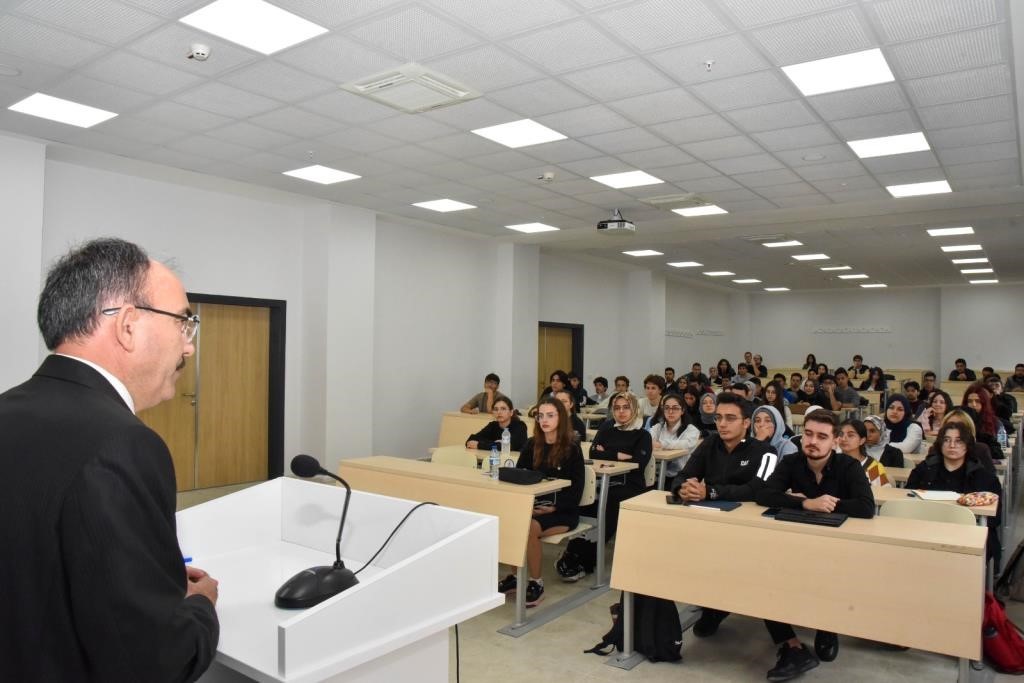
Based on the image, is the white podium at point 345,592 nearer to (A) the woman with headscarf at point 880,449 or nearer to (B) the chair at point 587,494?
(B) the chair at point 587,494

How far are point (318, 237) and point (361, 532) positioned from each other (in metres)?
6.69

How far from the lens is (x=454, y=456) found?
18.1 ft

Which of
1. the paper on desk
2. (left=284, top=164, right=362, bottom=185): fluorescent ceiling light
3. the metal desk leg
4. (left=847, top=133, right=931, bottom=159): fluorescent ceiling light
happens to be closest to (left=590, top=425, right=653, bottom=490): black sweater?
the metal desk leg

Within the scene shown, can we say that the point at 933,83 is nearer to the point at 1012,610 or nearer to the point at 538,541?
the point at 1012,610

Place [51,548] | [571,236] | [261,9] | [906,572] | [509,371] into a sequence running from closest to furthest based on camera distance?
[51,548]
[906,572]
[261,9]
[571,236]
[509,371]

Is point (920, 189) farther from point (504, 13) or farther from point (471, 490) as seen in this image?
point (471, 490)

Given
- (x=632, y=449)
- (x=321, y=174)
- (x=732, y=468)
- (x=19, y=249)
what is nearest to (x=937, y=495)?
(x=732, y=468)

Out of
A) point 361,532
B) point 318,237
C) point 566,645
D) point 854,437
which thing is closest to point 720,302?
A: point 318,237

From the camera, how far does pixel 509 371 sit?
11.1 m

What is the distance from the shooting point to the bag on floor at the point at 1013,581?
444cm

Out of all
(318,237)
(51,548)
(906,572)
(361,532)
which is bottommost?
(906,572)

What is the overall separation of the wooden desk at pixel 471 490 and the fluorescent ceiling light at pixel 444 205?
13.4ft

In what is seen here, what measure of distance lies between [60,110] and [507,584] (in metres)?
4.74

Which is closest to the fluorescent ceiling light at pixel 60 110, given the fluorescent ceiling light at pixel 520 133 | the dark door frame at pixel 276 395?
the fluorescent ceiling light at pixel 520 133
